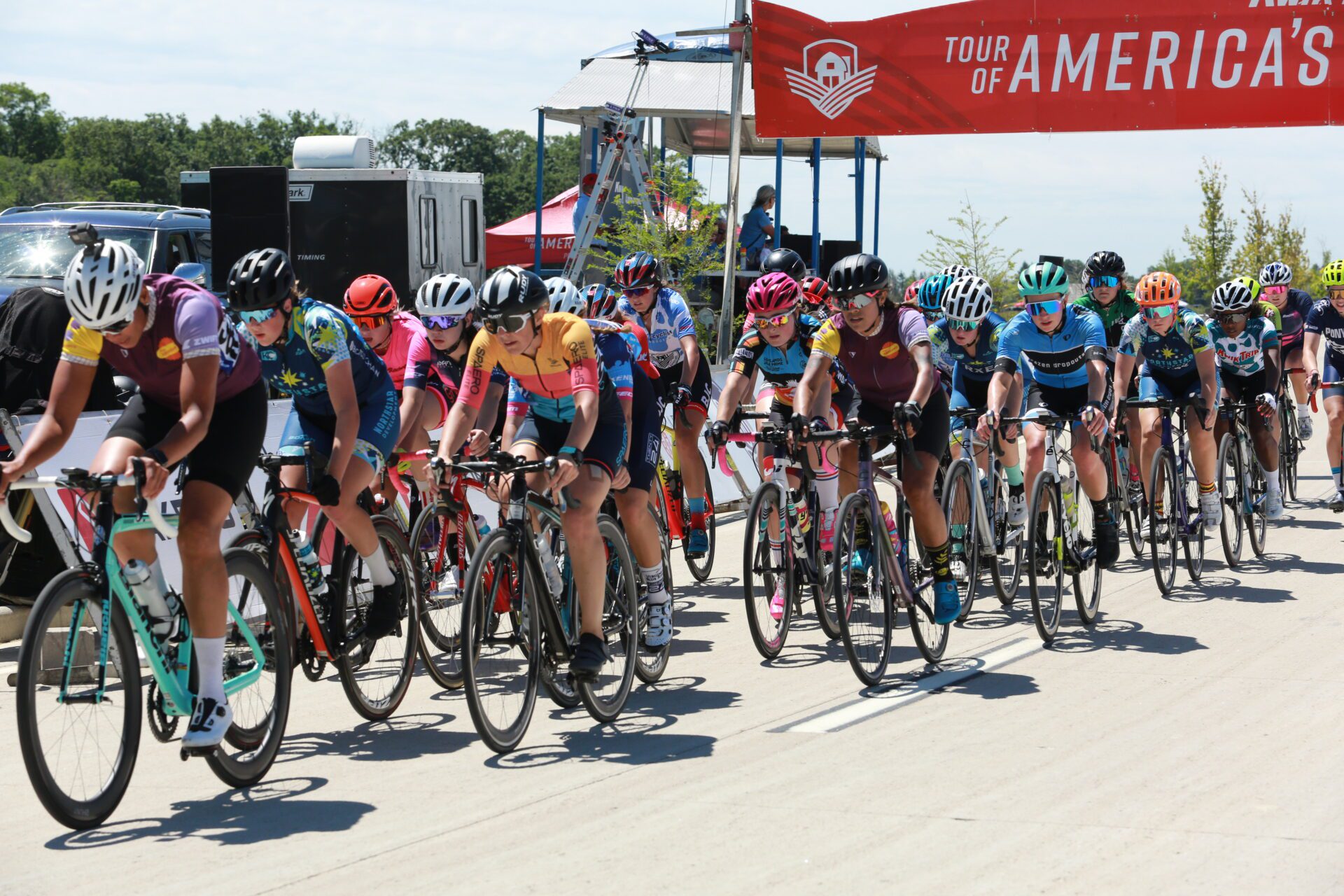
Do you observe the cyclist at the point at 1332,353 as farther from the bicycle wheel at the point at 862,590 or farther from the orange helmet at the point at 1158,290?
the bicycle wheel at the point at 862,590

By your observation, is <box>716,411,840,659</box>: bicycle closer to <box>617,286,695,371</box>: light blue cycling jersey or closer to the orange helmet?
<box>617,286,695,371</box>: light blue cycling jersey

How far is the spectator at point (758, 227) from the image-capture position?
24.0 meters

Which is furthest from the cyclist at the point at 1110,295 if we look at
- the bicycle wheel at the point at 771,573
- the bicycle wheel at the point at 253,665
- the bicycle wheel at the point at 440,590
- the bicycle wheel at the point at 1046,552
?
the bicycle wheel at the point at 253,665

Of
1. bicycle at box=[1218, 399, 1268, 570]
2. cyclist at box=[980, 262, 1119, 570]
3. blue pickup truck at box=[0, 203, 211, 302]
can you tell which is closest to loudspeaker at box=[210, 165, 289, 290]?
blue pickup truck at box=[0, 203, 211, 302]

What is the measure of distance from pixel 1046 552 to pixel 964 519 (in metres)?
0.53

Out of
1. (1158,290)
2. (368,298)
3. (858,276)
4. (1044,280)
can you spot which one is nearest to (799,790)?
(858,276)

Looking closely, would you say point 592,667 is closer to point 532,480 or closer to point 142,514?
point 532,480

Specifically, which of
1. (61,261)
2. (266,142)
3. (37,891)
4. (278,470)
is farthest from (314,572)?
(266,142)

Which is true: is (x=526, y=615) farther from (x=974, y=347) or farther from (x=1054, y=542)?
(x=974, y=347)

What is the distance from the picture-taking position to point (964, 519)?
9.16 meters

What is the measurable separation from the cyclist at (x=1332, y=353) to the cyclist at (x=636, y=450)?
853cm

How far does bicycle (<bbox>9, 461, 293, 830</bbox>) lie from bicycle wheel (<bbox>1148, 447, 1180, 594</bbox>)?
6490 millimetres

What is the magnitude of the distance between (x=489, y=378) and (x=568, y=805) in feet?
7.38

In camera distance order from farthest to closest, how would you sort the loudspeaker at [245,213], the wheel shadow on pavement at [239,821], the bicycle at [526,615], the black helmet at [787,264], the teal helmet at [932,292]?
the loudspeaker at [245,213] < the black helmet at [787,264] < the teal helmet at [932,292] < the bicycle at [526,615] < the wheel shadow on pavement at [239,821]
